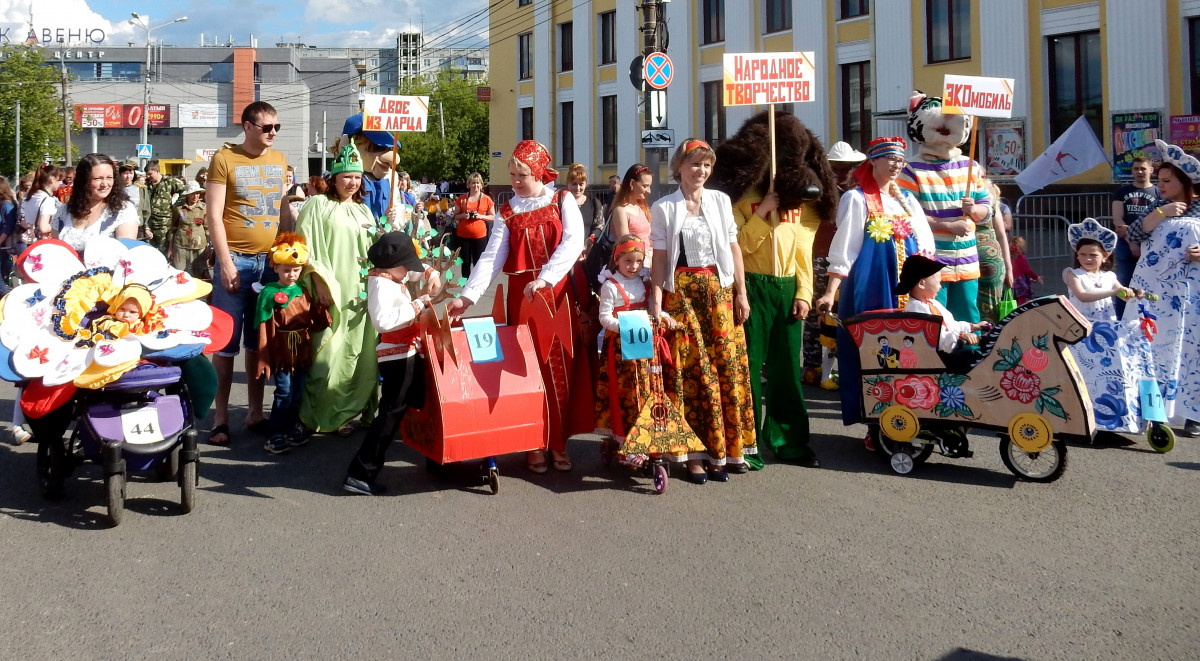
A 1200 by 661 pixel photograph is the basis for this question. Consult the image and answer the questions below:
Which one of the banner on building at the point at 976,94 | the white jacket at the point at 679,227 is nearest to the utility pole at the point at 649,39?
the banner on building at the point at 976,94

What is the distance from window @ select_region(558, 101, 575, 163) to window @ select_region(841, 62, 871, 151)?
40.8ft

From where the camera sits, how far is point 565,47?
39094 millimetres

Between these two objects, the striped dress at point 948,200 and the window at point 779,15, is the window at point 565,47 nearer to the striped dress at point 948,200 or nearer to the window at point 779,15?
the window at point 779,15

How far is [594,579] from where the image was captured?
4262 mm

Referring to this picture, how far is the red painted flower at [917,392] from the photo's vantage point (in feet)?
19.4

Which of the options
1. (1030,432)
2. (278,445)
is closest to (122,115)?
(278,445)

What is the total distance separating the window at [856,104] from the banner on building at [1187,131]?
8306 millimetres

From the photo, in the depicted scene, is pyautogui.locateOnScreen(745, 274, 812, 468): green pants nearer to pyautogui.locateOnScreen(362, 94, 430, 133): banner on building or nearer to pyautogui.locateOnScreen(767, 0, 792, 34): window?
pyautogui.locateOnScreen(362, 94, 430, 133): banner on building

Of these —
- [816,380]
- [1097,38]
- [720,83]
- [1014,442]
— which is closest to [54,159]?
[720,83]

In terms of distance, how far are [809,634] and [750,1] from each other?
29.5 m

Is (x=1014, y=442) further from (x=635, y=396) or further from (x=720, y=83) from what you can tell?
(x=720, y=83)

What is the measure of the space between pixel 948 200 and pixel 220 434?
4702 mm

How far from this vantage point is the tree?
148 ft

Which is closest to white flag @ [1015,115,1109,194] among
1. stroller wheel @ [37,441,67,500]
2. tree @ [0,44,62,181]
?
stroller wheel @ [37,441,67,500]
